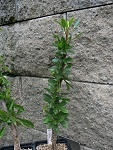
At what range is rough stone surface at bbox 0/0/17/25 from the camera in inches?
45.5

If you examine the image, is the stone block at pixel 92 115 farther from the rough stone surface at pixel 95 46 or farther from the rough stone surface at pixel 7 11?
the rough stone surface at pixel 7 11

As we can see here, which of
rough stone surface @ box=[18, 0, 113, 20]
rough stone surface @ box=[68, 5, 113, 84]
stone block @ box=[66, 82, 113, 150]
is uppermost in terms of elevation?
rough stone surface @ box=[18, 0, 113, 20]

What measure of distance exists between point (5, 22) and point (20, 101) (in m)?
0.50

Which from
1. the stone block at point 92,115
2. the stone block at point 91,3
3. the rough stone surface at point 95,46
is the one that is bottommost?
the stone block at point 92,115

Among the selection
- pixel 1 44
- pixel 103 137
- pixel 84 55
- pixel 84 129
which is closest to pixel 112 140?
pixel 103 137

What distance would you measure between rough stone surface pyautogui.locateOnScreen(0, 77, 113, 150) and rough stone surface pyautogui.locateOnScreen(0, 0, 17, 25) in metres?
0.38

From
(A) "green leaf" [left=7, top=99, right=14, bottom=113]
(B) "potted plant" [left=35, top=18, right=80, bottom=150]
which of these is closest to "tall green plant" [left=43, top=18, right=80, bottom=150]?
(B) "potted plant" [left=35, top=18, right=80, bottom=150]

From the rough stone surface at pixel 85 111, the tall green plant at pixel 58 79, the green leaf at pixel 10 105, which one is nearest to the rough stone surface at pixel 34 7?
the tall green plant at pixel 58 79

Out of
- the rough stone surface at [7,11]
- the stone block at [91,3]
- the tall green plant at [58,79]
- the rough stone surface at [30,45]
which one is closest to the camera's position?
the tall green plant at [58,79]

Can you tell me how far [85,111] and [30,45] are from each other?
1.55ft

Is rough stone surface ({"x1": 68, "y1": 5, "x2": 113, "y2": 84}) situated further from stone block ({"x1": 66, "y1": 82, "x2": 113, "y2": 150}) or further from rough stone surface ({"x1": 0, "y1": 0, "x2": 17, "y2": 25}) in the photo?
rough stone surface ({"x1": 0, "y1": 0, "x2": 17, "y2": 25})

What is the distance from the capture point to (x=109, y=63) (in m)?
0.90

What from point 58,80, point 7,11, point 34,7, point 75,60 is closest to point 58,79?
point 58,80

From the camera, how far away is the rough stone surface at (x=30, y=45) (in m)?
1.04
